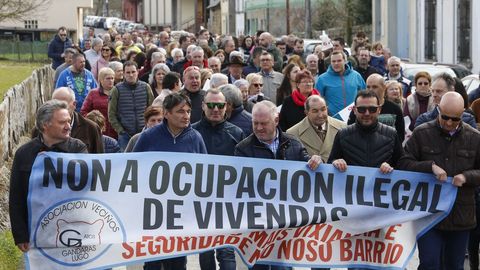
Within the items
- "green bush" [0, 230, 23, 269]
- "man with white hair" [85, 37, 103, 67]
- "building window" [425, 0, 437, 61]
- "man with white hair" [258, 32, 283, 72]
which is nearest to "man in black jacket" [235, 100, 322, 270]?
"green bush" [0, 230, 23, 269]

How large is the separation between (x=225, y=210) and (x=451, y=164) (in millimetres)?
1810

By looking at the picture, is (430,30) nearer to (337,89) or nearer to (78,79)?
(78,79)

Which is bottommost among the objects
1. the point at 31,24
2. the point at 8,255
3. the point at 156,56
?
the point at 8,255

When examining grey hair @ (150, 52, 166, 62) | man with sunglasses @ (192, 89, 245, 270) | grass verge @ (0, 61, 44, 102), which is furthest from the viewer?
grass verge @ (0, 61, 44, 102)

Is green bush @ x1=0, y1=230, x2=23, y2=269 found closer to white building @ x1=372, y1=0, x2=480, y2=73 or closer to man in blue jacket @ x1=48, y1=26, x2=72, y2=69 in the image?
man in blue jacket @ x1=48, y1=26, x2=72, y2=69

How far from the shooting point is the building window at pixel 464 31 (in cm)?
3362

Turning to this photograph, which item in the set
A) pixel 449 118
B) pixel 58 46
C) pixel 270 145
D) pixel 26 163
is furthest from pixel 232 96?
pixel 58 46

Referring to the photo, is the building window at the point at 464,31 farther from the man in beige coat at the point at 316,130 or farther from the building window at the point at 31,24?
the building window at the point at 31,24

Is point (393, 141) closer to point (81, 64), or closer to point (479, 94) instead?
point (479, 94)

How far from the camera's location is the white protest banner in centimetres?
895

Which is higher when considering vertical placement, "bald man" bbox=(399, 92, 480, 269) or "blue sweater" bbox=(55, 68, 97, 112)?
"blue sweater" bbox=(55, 68, 97, 112)

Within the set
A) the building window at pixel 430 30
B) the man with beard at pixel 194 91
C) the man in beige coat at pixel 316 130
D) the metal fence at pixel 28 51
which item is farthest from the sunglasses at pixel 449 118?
the metal fence at pixel 28 51

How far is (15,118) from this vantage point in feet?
60.7

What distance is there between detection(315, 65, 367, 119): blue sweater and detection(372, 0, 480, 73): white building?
58.1 ft
